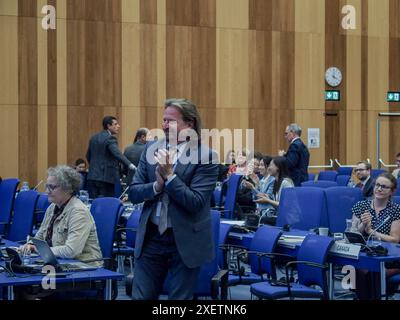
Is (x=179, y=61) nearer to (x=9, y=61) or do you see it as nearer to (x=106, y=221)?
(x=9, y=61)

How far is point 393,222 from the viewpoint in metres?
6.58

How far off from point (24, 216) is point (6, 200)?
1.59 m

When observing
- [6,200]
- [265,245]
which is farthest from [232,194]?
[265,245]

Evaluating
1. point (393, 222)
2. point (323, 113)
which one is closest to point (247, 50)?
point (323, 113)

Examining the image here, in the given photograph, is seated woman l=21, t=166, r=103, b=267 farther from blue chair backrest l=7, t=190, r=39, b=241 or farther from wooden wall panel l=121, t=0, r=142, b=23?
wooden wall panel l=121, t=0, r=142, b=23

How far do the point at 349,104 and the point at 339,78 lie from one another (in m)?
0.64

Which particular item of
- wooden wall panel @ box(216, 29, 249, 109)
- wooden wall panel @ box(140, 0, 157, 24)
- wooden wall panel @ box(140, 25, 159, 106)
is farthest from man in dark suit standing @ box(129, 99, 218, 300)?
wooden wall panel @ box(216, 29, 249, 109)

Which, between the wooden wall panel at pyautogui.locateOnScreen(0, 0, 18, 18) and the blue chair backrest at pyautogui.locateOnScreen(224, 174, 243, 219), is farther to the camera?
the wooden wall panel at pyautogui.locateOnScreen(0, 0, 18, 18)

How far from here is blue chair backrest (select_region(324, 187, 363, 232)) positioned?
8047 mm

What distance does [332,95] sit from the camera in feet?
58.1

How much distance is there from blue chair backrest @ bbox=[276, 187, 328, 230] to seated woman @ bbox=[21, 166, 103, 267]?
9.02 ft

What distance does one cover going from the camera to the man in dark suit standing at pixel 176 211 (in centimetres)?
425

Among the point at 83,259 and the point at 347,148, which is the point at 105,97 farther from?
the point at 83,259

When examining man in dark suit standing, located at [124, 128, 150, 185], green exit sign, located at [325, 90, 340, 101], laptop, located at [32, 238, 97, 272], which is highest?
green exit sign, located at [325, 90, 340, 101]
